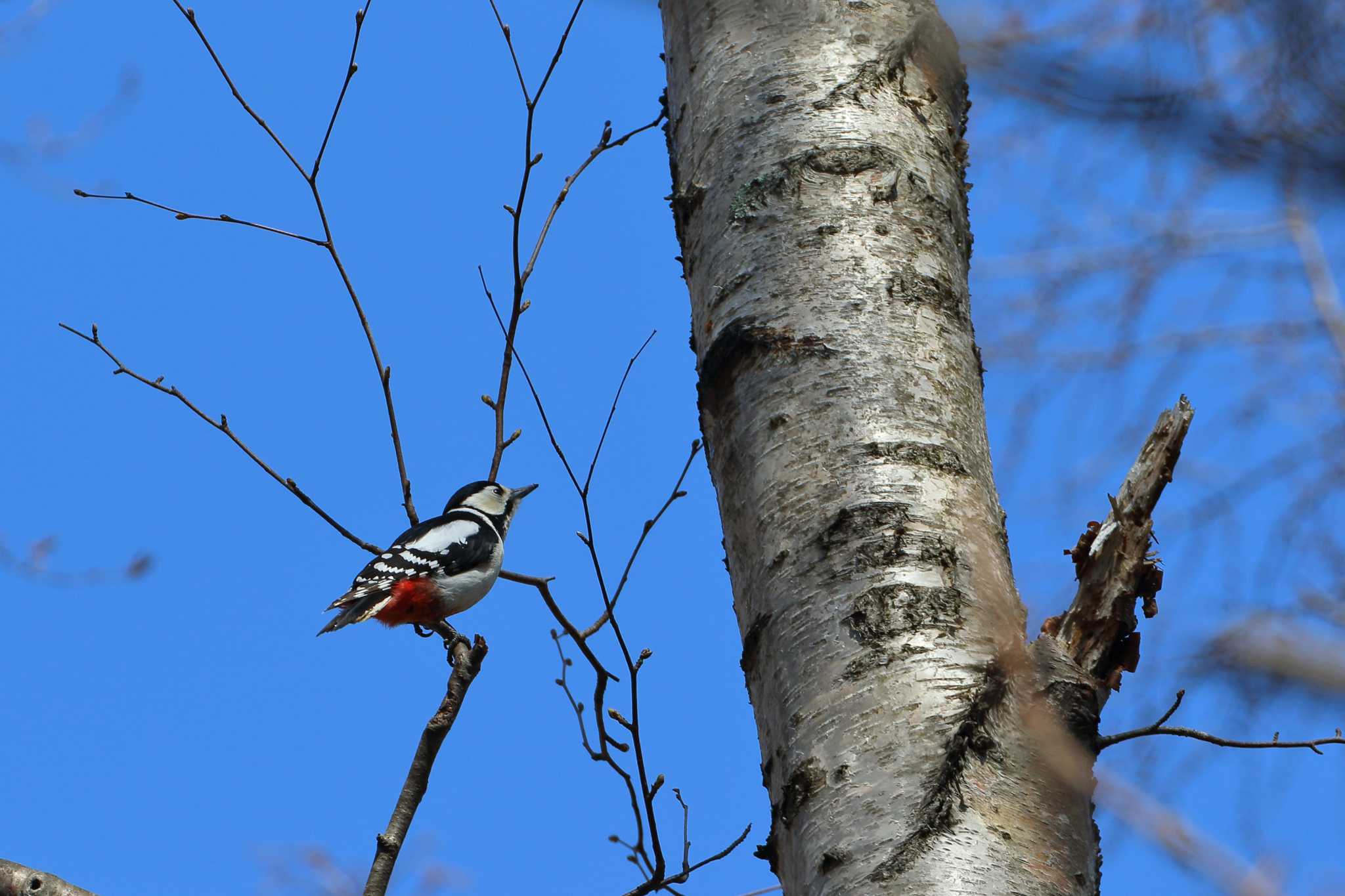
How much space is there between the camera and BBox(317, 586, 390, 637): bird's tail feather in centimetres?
502

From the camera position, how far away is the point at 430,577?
203 inches

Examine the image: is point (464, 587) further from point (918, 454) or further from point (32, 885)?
point (918, 454)

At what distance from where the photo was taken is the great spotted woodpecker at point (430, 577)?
501cm

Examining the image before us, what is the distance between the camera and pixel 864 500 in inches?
72.0

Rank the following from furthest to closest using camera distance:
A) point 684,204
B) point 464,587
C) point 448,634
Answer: point 464,587 → point 448,634 → point 684,204

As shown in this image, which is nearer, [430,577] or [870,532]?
[870,532]

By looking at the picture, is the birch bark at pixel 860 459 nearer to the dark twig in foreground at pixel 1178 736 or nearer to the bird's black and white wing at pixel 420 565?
the dark twig in foreground at pixel 1178 736

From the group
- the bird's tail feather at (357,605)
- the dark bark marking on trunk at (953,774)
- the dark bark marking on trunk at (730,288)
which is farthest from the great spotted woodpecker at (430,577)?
the dark bark marking on trunk at (953,774)

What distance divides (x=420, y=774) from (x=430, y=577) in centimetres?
276

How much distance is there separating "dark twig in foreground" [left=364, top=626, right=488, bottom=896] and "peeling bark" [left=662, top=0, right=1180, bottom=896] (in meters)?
0.75

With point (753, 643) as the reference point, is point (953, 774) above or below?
below

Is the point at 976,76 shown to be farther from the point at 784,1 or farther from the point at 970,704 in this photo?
the point at 784,1

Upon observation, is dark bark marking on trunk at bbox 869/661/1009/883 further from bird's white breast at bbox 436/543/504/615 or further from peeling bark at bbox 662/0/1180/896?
bird's white breast at bbox 436/543/504/615

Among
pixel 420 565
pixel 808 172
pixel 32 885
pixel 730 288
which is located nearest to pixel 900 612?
pixel 730 288
